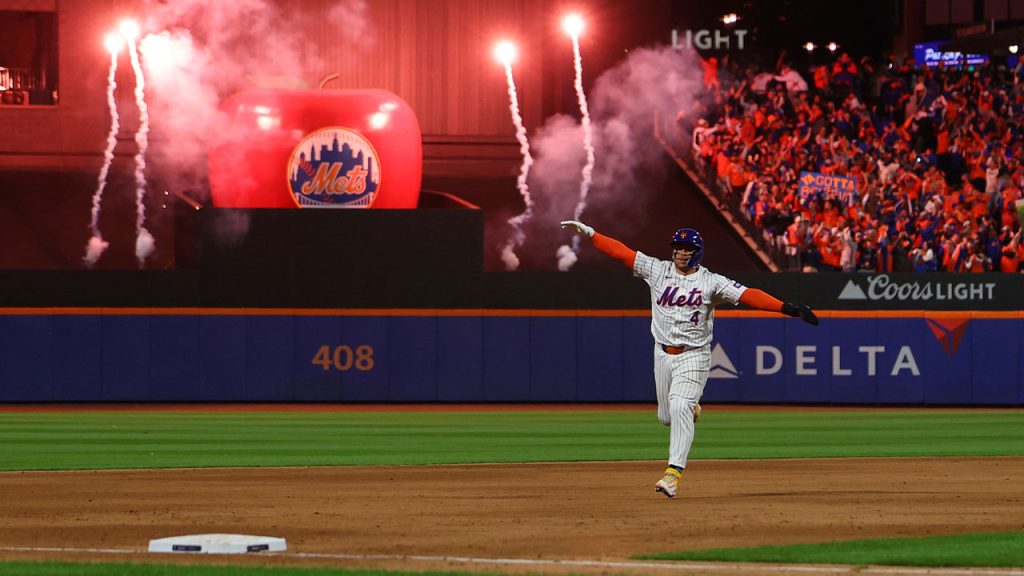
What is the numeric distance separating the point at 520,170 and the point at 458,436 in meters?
15.1

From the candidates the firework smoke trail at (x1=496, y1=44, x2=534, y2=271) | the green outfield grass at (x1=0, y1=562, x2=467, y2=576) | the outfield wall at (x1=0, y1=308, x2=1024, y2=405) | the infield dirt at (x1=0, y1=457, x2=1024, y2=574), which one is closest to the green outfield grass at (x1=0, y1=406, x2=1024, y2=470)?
the outfield wall at (x1=0, y1=308, x2=1024, y2=405)

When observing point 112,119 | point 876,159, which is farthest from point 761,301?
point 112,119

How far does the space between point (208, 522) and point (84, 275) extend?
16043 millimetres

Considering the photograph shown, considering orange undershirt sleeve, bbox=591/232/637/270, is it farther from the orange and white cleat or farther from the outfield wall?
the outfield wall

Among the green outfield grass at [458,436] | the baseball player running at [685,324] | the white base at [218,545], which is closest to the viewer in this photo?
the white base at [218,545]

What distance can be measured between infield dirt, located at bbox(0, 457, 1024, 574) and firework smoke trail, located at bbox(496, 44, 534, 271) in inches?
533

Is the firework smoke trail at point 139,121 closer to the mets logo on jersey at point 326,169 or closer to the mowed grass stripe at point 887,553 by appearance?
the mets logo on jersey at point 326,169

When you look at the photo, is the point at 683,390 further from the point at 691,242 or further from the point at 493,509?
the point at 493,509

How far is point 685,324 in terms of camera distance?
11641 mm

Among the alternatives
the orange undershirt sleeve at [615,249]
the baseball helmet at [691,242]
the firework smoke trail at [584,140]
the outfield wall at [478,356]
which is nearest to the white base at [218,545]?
the orange undershirt sleeve at [615,249]

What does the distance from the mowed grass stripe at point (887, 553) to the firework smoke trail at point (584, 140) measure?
717 inches

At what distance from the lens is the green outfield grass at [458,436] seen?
16016 mm

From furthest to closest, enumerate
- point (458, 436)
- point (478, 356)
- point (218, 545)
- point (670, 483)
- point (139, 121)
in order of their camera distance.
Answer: point (139, 121)
point (478, 356)
point (458, 436)
point (670, 483)
point (218, 545)

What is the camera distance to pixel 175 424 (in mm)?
20859
